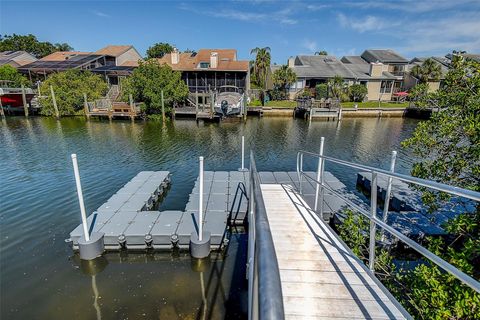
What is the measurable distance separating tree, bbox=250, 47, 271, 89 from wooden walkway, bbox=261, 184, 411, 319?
42018mm

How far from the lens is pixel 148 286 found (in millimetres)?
6090

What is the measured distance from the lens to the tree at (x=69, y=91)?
3003 centimetres

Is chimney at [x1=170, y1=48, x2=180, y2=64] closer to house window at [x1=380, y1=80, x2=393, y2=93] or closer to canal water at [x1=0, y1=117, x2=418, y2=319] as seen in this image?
canal water at [x1=0, y1=117, x2=418, y2=319]

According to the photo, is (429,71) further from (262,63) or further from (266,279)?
(266,279)

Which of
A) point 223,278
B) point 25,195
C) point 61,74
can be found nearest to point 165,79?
point 61,74

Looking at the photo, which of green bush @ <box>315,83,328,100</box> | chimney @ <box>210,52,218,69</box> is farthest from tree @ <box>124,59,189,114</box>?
green bush @ <box>315,83,328,100</box>

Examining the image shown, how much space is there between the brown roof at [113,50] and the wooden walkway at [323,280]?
4749 centimetres

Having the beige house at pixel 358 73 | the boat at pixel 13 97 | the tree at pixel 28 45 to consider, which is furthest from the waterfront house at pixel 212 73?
the tree at pixel 28 45

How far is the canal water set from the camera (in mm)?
5641

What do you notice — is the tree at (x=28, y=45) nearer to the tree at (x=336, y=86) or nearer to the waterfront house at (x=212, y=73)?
the waterfront house at (x=212, y=73)

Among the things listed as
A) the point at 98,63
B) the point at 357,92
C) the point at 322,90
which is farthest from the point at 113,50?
the point at 357,92

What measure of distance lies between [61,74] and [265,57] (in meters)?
28.9

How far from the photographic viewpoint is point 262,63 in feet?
141

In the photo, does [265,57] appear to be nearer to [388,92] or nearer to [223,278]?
[388,92]
